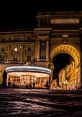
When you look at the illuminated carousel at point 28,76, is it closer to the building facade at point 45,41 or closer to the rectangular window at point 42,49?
the building facade at point 45,41

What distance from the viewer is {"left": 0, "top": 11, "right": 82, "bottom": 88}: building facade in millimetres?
58031

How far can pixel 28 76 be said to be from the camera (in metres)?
51.5

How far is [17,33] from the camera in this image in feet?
199

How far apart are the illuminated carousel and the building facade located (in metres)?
5.51

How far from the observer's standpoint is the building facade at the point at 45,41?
58031 millimetres

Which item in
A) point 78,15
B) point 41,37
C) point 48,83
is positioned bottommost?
point 48,83

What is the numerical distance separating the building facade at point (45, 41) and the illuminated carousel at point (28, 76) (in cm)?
551

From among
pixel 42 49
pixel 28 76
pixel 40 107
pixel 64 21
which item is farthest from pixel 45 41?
pixel 40 107

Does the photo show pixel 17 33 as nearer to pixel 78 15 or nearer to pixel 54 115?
pixel 78 15

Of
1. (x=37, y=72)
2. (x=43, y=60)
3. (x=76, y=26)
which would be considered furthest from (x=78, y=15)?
(x=37, y=72)

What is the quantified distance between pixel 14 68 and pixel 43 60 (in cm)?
831

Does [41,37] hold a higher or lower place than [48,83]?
higher

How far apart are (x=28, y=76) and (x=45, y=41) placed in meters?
10.3

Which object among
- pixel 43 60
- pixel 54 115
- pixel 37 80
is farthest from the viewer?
pixel 43 60
